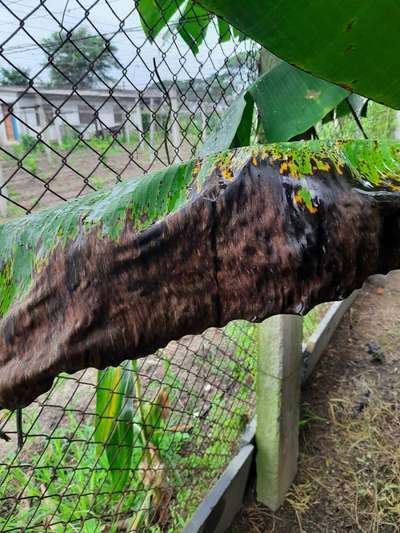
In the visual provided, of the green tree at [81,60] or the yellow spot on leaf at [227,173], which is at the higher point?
the green tree at [81,60]

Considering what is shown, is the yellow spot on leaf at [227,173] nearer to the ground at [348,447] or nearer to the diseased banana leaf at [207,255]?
the diseased banana leaf at [207,255]

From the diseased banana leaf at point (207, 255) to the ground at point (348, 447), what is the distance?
56.0 inches

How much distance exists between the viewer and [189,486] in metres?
1.50

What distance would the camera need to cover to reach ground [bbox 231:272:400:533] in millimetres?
1520

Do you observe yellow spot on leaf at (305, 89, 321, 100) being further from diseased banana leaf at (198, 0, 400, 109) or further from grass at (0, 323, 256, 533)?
grass at (0, 323, 256, 533)

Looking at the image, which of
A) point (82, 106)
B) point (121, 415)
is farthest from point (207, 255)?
point (82, 106)

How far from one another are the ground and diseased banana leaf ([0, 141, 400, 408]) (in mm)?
1423

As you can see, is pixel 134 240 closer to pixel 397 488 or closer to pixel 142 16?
pixel 142 16

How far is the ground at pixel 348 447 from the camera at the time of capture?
1520mm

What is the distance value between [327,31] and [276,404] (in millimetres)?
1363

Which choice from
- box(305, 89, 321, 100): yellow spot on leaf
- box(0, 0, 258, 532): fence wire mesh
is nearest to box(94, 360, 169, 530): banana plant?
box(0, 0, 258, 532): fence wire mesh

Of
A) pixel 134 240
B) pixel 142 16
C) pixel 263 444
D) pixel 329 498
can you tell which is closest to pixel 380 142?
pixel 134 240

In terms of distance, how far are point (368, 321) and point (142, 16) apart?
2.36 m

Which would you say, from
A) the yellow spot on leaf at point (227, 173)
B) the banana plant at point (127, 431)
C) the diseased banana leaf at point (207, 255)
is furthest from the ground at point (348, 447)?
the yellow spot on leaf at point (227, 173)
